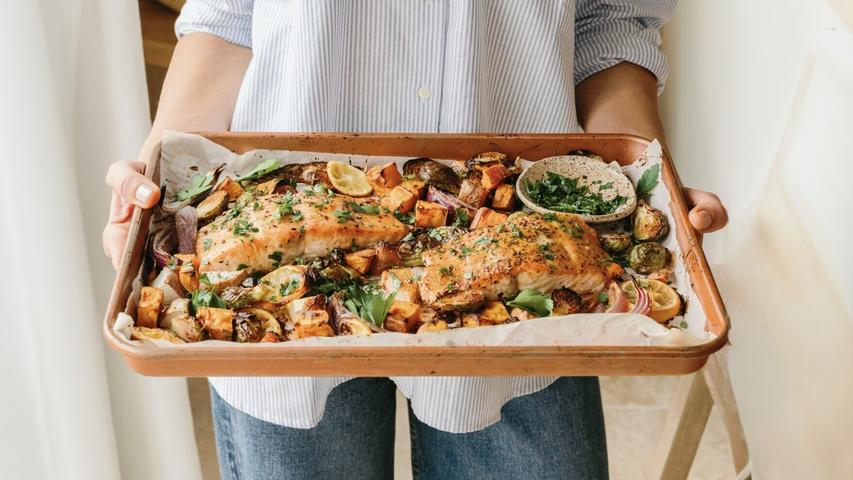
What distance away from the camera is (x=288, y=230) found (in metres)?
1.00

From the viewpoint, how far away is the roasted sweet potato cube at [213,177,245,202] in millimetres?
1065

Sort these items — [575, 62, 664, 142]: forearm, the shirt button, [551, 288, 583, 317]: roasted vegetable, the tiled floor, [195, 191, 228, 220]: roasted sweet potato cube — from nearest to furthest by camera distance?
[551, 288, 583, 317]: roasted vegetable < [195, 191, 228, 220]: roasted sweet potato cube < the shirt button < [575, 62, 664, 142]: forearm < the tiled floor

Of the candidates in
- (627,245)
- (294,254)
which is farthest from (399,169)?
(627,245)

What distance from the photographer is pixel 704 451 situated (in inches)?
94.0

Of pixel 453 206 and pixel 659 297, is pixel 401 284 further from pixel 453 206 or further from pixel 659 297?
pixel 659 297

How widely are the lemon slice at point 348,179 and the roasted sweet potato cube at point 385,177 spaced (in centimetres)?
1

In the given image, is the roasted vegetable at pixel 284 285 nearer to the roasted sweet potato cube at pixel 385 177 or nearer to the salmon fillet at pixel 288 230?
the salmon fillet at pixel 288 230

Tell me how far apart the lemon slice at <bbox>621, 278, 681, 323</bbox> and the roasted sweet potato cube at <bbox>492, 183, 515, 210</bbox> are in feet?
0.66

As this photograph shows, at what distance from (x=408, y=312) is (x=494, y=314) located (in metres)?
A: 0.10

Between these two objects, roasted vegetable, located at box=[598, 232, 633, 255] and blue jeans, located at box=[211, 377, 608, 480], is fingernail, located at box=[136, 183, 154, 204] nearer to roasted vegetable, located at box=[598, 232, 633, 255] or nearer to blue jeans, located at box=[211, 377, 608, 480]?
blue jeans, located at box=[211, 377, 608, 480]

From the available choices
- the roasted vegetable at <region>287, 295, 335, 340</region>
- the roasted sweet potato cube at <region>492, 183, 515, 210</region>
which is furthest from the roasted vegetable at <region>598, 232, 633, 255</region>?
the roasted vegetable at <region>287, 295, 335, 340</region>

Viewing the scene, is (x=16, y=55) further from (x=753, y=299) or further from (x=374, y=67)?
(x=753, y=299)

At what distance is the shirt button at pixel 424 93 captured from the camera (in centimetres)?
117

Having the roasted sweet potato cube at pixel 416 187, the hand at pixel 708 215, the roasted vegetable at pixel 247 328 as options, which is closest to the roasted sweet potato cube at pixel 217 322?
the roasted vegetable at pixel 247 328
